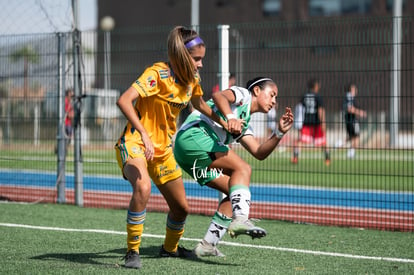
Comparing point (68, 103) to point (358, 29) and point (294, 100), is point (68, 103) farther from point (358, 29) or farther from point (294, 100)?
point (358, 29)

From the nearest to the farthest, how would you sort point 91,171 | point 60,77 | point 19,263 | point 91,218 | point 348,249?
point 19,263 < point 348,249 < point 91,218 < point 60,77 < point 91,171

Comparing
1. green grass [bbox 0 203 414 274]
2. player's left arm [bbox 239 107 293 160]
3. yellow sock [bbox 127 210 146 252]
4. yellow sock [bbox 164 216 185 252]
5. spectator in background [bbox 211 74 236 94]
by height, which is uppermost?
spectator in background [bbox 211 74 236 94]

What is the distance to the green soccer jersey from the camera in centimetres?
631

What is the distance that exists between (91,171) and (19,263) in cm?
779

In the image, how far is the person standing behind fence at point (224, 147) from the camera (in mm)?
6090

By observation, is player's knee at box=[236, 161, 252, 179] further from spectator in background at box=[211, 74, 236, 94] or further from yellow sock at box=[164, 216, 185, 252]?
spectator in background at box=[211, 74, 236, 94]

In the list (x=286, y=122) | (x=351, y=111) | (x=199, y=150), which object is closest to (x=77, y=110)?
(x=351, y=111)

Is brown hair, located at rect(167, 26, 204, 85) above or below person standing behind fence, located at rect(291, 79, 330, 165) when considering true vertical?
above

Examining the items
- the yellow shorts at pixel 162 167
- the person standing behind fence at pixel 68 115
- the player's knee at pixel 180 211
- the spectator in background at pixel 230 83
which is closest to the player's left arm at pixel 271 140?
the yellow shorts at pixel 162 167

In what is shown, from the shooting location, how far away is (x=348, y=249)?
7.15 m

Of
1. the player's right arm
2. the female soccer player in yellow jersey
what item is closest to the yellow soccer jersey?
the female soccer player in yellow jersey

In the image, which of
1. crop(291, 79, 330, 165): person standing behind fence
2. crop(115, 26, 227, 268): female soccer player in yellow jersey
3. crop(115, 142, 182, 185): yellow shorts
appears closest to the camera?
crop(115, 26, 227, 268): female soccer player in yellow jersey

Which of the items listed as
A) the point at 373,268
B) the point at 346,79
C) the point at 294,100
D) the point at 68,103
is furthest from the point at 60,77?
the point at 373,268

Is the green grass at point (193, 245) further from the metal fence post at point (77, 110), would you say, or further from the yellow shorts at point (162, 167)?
the metal fence post at point (77, 110)
